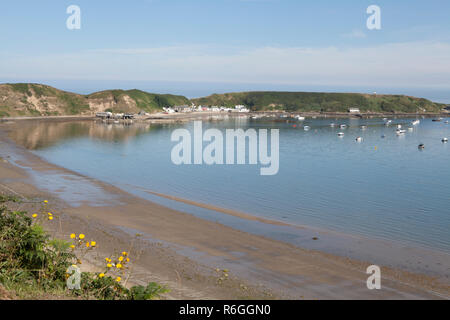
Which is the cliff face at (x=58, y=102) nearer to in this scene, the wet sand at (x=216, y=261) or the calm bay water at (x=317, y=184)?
the calm bay water at (x=317, y=184)

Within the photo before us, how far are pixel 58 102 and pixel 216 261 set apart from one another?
14303cm

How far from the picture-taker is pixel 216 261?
15.4m

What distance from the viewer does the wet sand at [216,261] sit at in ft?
41.2

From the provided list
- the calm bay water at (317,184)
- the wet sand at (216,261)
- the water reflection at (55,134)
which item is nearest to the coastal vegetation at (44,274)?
the wet sand at (216,261)

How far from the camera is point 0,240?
9461 mm

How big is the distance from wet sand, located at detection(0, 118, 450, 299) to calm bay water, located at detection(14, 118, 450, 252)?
5.07m

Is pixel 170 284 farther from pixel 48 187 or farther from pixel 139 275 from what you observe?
pixel 48 187

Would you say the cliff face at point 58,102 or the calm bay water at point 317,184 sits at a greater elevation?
the cliff face at point 58,102

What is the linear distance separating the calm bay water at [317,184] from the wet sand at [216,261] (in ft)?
16.6

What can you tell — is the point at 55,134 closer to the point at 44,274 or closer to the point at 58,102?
the point at 58,102

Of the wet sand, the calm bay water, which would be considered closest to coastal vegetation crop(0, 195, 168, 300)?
the wet sand

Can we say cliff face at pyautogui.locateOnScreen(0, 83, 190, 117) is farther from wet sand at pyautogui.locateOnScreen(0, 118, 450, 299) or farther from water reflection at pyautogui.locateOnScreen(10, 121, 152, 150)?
wet sand at pyautogui.locateOnScreen(0, 118, 450, 299)
